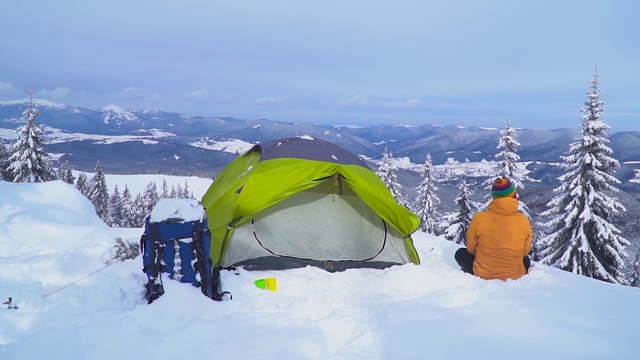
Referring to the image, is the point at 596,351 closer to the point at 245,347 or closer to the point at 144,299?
the point at 245,347

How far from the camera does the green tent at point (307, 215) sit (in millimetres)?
6391

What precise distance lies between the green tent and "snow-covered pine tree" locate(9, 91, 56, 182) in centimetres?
2465

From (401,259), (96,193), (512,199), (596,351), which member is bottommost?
(96,193)

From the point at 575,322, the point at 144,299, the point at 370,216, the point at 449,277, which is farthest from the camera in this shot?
the point at 370,216

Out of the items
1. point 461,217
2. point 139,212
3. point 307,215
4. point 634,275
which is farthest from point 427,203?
point 139,212

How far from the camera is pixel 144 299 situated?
180 inches

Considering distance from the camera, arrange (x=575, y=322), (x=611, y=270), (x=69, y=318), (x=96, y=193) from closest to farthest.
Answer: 1. (x=69, y=318)
2. (x=575, y=322)
3. (x=611, y=270)
4. (x=96, y=193)

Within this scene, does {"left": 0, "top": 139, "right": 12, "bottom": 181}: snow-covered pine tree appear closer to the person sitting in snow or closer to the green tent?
the green tent

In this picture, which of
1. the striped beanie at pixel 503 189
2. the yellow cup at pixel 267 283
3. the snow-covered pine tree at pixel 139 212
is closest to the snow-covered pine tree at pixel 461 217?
the striped beanie at pixel 503 189

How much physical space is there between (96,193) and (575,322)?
152 feet

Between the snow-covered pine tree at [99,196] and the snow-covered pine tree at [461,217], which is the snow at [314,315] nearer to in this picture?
the snow-covered pine tree at [461,217]

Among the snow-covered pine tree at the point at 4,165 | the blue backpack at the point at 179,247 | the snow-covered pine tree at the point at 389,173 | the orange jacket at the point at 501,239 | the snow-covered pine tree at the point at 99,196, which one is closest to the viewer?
the blue backpack at the point at 179,247

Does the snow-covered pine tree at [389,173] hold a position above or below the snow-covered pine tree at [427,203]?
above

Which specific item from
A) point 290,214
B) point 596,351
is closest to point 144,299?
point 290,214
